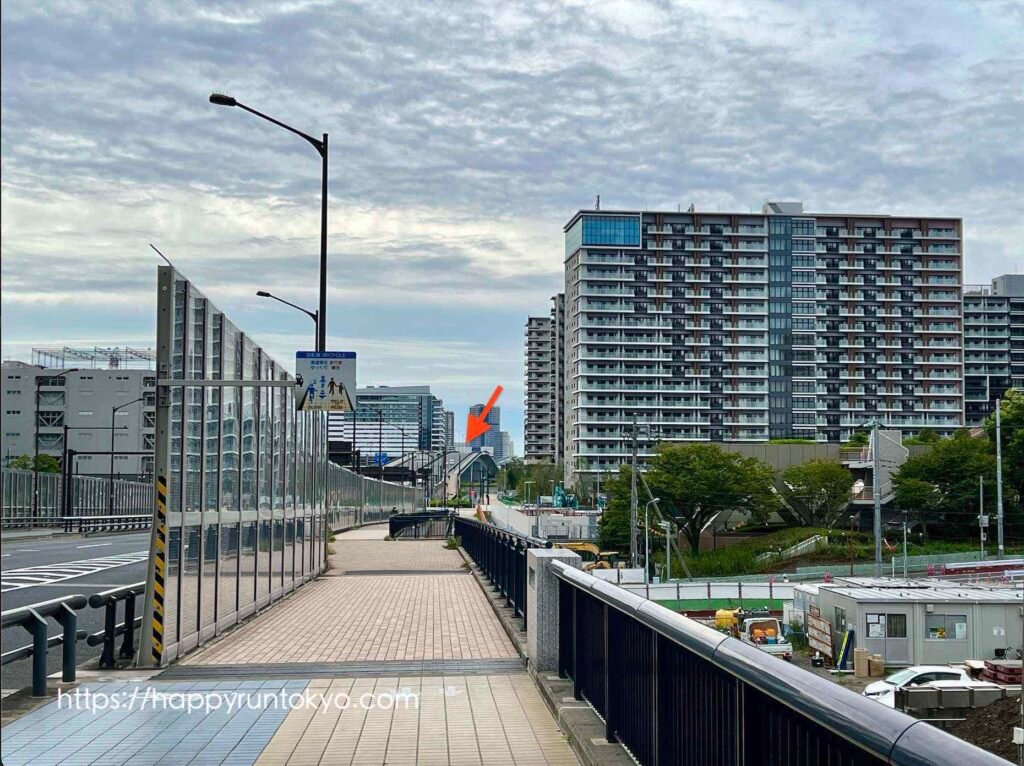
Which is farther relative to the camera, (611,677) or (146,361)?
(146,361)

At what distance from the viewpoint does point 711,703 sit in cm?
504

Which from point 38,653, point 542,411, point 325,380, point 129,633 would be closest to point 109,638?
point 129,633

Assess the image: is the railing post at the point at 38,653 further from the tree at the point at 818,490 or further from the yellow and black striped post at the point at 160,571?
the tree at the point at 818,490

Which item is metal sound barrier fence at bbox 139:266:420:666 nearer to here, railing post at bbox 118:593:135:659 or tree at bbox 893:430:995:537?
railing post at bbox 118:593:135:659

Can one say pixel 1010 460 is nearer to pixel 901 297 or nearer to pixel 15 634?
pixel 901 297

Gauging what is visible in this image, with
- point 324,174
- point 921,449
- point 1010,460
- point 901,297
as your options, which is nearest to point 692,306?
point 901,297

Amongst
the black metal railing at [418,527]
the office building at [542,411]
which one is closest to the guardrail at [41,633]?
the black metal railing at [418,527]

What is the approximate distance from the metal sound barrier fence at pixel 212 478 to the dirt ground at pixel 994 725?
60.1 ft

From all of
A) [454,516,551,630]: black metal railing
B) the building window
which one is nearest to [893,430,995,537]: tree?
the building window

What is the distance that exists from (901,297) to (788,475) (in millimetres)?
59500

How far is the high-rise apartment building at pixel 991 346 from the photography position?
179250 millimetres

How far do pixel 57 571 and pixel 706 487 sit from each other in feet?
242

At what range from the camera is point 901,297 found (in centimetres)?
14812

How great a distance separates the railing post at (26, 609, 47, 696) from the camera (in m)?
10.1
